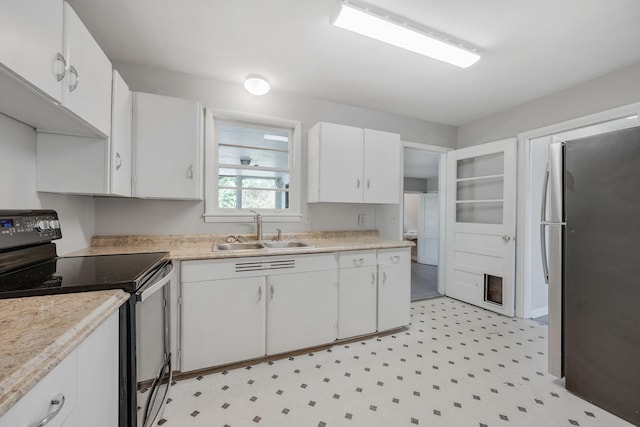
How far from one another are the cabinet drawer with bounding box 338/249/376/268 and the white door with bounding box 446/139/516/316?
1635mm

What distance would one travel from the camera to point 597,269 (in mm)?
1574

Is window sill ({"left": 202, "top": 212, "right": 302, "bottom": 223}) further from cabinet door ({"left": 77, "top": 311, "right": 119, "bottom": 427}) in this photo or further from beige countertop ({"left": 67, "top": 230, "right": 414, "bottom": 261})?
cabinet door ({"left": 77, "top": 311, "right": 119, "bottom": 427})

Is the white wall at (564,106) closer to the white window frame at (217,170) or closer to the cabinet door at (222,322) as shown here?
the white window frame at (217,170)

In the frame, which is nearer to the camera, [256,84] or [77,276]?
[77,276]

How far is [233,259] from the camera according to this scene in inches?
75.0

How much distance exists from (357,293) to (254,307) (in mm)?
915

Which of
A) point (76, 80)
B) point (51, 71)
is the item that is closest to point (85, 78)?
point (76, 80)

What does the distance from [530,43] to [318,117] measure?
1856 millimetres

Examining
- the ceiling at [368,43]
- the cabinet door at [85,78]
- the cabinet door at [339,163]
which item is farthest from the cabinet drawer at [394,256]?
the cabinet door at [85,78]

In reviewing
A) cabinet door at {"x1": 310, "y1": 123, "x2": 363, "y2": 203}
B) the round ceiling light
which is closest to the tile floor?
cabinet door at {"x1": 310, "y1": 123, "x2": 363, "y2": 203}

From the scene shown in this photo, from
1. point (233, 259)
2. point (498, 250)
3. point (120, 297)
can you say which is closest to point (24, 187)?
point (120, 297)

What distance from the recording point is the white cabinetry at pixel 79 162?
1.50 metres

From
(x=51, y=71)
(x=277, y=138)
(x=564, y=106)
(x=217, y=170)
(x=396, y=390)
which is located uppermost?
(x=564, y=106)

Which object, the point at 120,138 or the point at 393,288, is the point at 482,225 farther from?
the point at 120,138
